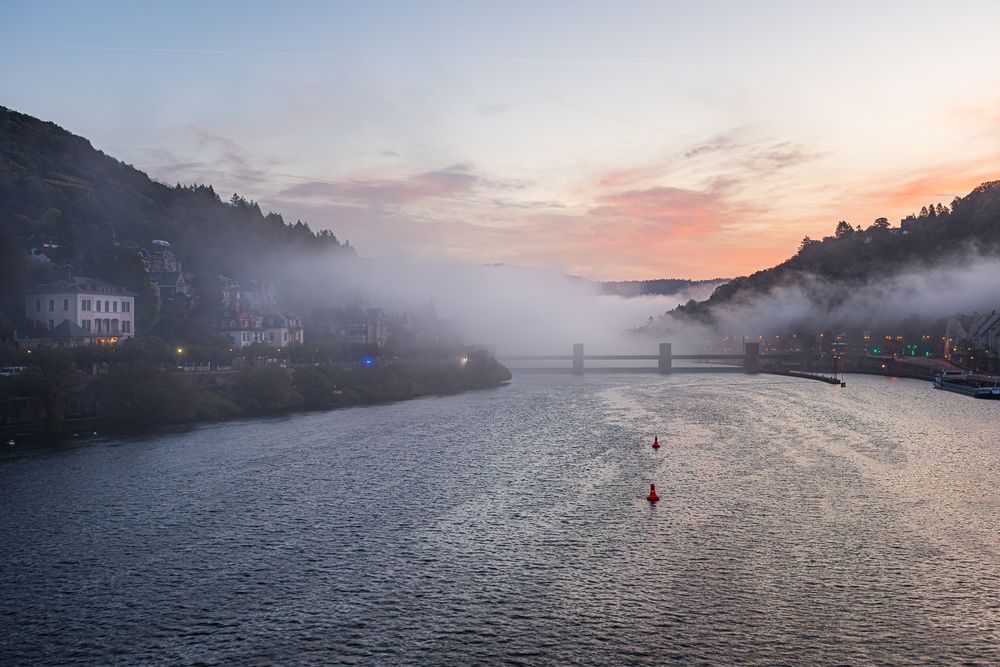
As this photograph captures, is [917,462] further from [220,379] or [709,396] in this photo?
[220,379]

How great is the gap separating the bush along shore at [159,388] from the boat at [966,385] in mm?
96614

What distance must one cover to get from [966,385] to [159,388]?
141 m

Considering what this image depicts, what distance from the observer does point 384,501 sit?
5125cm

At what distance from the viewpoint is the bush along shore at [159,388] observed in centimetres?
A: 7781

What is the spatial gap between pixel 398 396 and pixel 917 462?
78278 mm

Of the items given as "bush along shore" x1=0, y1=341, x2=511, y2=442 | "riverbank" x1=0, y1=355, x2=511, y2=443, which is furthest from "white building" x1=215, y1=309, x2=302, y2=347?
"riverbank" x1=0, y1=355, x2=511, y2=443

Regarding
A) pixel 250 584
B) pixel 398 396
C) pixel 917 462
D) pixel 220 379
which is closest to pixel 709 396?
pixel 398 396

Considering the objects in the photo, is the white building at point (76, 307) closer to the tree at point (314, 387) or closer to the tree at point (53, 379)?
the tree at point (314, 387)

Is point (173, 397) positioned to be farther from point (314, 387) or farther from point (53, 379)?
point (314, 387)

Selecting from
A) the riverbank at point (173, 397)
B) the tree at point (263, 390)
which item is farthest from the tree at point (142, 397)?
the tree at point (263, 390)

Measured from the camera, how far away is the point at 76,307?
113m

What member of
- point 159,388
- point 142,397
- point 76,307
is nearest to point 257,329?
point 76,307

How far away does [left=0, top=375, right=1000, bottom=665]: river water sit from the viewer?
29328 mm

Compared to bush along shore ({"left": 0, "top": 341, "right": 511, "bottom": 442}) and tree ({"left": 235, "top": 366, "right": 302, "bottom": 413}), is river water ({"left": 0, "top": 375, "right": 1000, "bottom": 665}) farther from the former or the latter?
tree ({"left": 235, "top": 366, "right": 302, "bottom": 413})
